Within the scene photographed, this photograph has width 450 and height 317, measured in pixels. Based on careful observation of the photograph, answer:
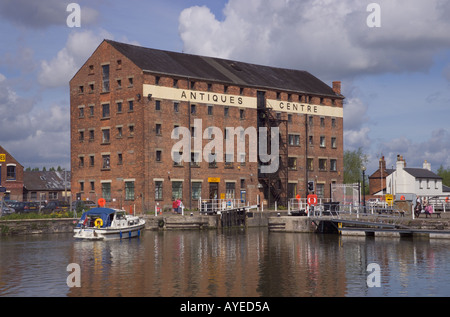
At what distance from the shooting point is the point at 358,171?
4473 inches

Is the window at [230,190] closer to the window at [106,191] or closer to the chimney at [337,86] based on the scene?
the window at [106,191]

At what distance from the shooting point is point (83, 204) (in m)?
60.7

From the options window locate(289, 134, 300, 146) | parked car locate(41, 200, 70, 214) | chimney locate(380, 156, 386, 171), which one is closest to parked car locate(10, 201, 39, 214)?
parked car locate(41, 200, 70, 214)

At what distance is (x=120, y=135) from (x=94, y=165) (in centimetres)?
509

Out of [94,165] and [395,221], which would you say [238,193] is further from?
[395,221]

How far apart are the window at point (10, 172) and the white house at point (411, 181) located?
5445cm

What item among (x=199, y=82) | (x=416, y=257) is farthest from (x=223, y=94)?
(x=416, y=257)

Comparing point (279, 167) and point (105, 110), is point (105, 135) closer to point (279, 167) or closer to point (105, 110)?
point (105, 110)

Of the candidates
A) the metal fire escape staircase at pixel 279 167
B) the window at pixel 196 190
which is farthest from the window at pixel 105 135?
the metal fire escape staircase at pixel 279 167

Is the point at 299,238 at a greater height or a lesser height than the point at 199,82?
lesser

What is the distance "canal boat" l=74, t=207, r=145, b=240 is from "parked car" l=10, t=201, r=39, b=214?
16.0 meters

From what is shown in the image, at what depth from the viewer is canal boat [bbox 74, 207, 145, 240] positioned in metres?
45.1
